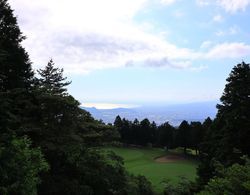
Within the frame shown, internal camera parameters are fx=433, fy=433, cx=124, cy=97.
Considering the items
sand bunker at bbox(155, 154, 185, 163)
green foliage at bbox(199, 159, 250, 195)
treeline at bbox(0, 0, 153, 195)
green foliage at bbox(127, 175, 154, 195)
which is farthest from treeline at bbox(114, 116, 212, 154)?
green foliage at bbox(199, 159, 250, 195)

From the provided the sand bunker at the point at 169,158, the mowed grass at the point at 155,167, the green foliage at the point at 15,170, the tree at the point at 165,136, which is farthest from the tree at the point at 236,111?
the tree at the point at 165,136

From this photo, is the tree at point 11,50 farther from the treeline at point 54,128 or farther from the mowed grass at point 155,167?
the mowed grass at point 155,167

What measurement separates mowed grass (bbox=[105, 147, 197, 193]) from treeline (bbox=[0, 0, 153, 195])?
1817 cm

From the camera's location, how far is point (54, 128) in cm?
2505

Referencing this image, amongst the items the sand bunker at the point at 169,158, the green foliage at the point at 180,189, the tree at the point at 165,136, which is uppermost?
the tree at the point at 165,136

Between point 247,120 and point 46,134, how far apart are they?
14.9 meters

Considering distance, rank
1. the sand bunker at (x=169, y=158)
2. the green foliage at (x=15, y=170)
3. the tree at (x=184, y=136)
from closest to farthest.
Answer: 1. the green foliage at (x=15, y=170)
2. the sand bunker at (x=169, y=158)
3. the tree at (x=184, y=136)

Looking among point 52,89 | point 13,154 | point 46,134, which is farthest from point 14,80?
point 13,154

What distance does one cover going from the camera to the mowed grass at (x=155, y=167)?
55.0 metres

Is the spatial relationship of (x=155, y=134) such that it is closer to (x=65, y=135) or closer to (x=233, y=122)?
(x=233, y=122)

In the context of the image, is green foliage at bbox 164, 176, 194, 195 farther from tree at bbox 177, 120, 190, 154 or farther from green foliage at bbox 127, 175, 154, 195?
tree at bbox 177, 120, 190, 154

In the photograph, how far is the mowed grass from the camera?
180 ft

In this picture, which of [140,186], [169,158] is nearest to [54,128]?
[140,186]

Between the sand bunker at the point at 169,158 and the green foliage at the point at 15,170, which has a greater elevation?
the green foliage at the point at 15,170
